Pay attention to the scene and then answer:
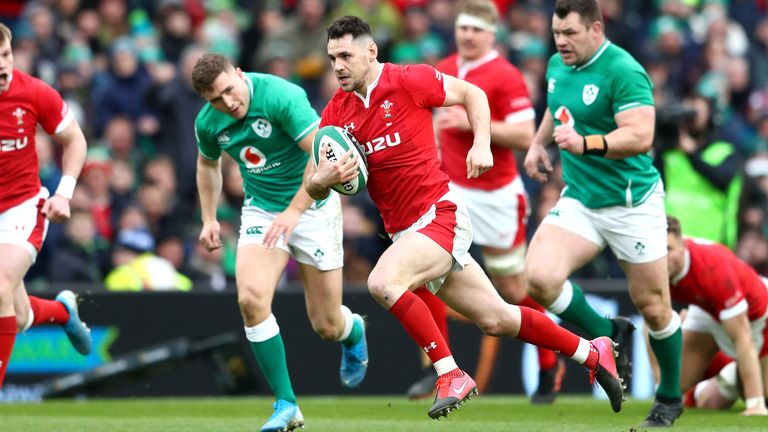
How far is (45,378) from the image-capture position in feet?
40.5

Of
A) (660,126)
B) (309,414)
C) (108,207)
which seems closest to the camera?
(309,414)

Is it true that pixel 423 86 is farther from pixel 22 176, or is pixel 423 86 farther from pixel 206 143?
pixel 22 176

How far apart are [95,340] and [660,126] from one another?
523 cm

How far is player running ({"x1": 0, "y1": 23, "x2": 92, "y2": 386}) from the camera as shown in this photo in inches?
351

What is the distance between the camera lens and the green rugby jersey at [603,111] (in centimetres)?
891

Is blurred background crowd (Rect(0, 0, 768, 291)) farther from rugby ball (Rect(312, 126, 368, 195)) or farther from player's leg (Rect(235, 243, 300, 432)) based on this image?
rugby ball (Rect(312, 126, 368, 195))

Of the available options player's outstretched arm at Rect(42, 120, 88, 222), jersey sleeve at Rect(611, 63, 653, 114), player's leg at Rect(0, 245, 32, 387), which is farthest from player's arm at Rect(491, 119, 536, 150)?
player's leg at Rect(0, 245, 32, 387)

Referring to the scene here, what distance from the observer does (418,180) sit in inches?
322

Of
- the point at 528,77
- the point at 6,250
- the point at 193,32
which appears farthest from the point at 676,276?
the point at 193,32

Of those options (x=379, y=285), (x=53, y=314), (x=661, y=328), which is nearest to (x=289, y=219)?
(x=379, y=285)

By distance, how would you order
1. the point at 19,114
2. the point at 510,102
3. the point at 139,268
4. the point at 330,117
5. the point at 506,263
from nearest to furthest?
the point at 330,117 < the point at 19,114 < the point at 510,102 < the point at 506,263 < the point at 139,268

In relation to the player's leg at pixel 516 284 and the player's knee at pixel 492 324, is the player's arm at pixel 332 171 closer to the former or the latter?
the player's knee at pixel 492 324

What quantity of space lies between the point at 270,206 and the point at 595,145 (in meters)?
2.17

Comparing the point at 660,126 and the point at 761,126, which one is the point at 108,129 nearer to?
the point at 660,126
